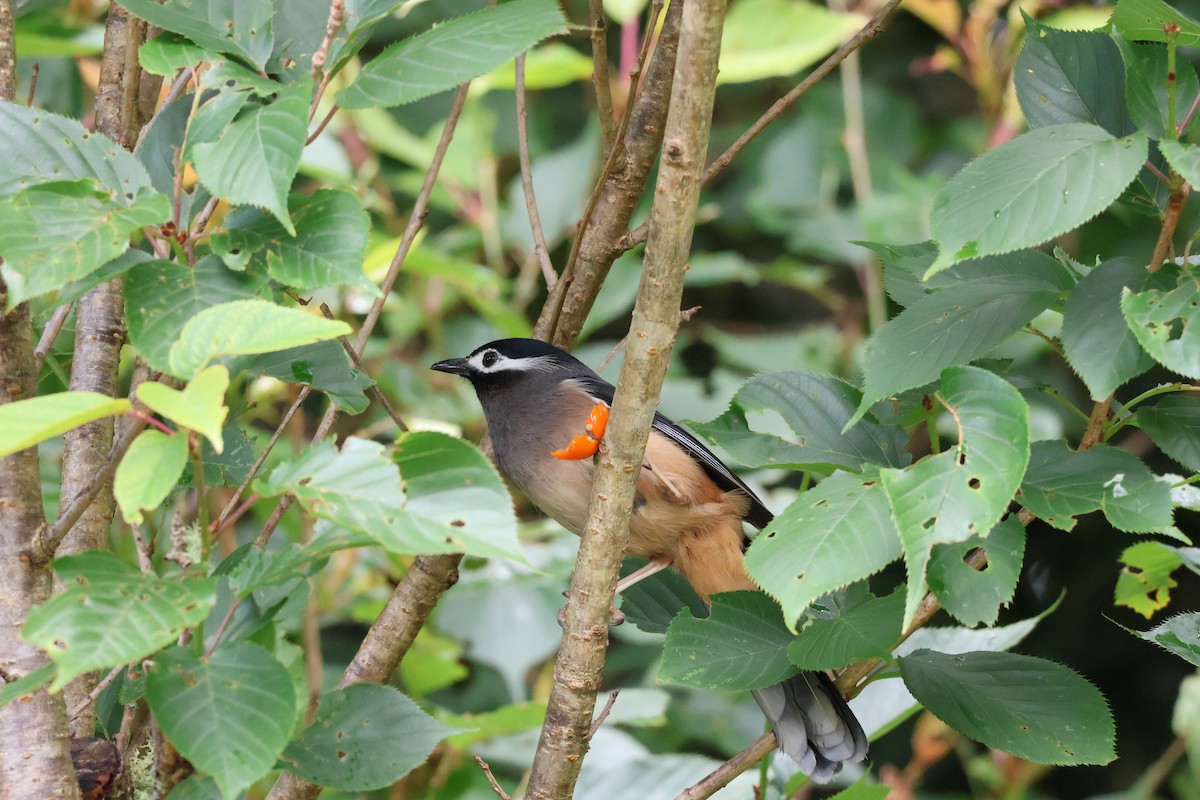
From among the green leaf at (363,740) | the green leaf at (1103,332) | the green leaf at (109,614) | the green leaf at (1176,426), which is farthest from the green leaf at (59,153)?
the green leaf at (1176,426)

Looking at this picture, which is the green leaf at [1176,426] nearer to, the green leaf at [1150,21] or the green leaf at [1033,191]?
the green leaf at [1033,191]

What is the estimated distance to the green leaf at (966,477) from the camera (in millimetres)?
1559

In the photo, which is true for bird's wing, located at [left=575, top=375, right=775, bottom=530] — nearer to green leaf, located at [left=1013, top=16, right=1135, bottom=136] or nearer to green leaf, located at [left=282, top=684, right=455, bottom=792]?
green leaf, located at [left=1013, top=16, right=1135, bottom=136]

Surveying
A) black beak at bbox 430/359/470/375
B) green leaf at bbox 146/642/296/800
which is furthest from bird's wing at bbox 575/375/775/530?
green leaf at bbox 146/642/296/800

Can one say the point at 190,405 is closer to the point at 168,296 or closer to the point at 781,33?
the point at 168,296

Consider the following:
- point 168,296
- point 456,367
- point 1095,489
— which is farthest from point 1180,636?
point 456,367

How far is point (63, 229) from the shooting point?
151cm

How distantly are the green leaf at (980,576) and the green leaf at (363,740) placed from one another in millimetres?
787

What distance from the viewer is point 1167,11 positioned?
1727 millimetres

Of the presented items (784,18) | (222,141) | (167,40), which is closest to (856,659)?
(222,141)

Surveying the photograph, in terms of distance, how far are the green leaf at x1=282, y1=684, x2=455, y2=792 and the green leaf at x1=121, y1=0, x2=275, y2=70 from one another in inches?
38.3

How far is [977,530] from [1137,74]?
81cm

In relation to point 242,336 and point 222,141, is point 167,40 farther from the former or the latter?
point 242,336

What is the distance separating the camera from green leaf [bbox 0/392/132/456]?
132cm
